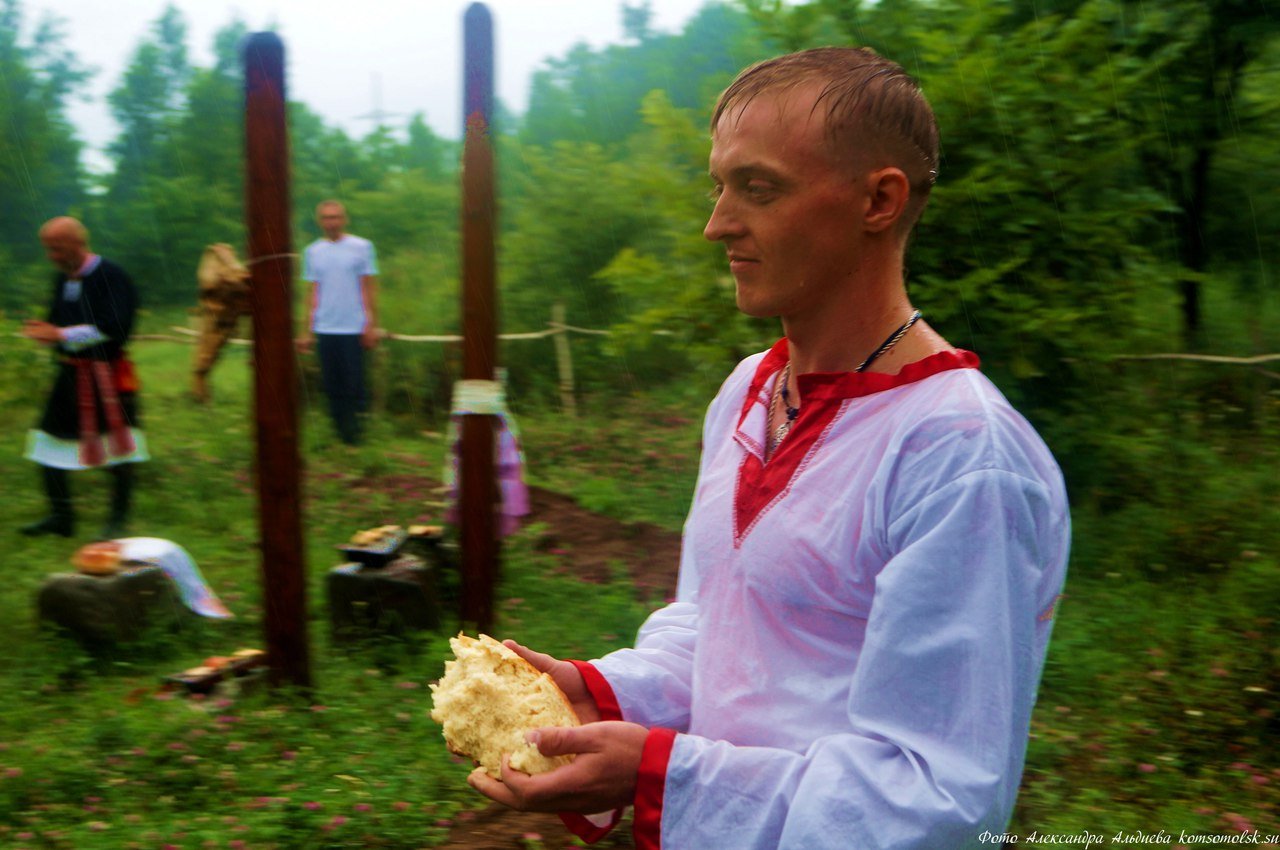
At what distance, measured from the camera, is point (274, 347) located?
4.90m

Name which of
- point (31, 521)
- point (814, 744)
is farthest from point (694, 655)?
point (31, 521)

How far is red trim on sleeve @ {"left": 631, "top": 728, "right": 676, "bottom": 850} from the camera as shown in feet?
4.64

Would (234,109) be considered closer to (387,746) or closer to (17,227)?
(17,227)

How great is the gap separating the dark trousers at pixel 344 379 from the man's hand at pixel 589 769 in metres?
8.84

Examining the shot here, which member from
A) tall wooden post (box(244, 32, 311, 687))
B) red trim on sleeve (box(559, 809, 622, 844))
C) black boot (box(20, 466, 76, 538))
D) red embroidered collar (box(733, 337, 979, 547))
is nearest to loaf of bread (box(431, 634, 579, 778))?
red trim on sleeve (box(559, 809, 622, 844))

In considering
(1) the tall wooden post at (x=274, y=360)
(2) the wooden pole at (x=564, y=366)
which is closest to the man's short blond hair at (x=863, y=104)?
(1) the tall wooden post at (x=274, y=360)

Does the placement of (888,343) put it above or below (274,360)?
above

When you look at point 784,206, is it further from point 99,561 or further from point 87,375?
point 87,375

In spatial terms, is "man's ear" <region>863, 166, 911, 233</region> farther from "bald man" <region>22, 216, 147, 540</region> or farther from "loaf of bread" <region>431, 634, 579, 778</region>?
"bald man" <region>22, 216, 147, 540</region>

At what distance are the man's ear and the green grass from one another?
334cm

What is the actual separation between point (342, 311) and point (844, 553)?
8918mm

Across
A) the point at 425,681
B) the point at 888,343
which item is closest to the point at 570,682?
the point at 888,343

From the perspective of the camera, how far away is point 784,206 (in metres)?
1.47

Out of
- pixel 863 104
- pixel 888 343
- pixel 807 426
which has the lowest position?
pixel 807 426
